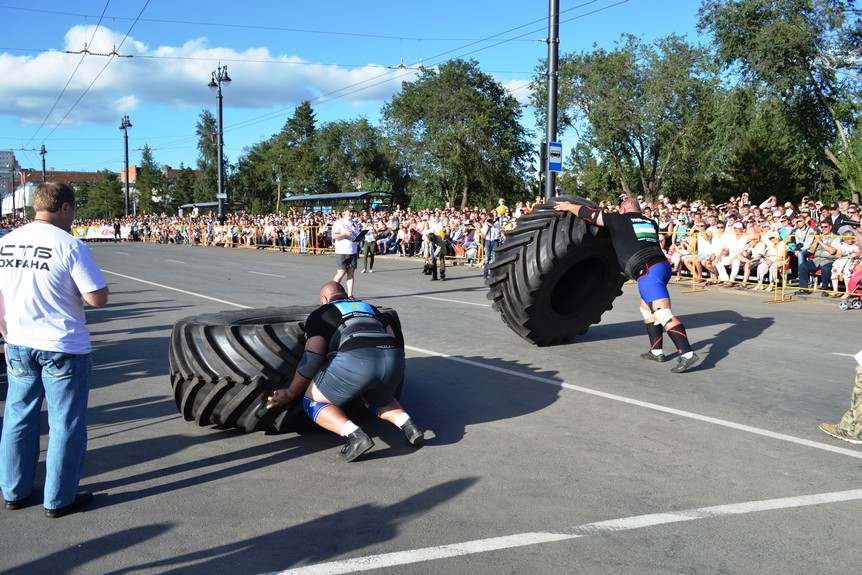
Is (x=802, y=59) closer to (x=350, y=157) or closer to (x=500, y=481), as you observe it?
(x=500, y=481)

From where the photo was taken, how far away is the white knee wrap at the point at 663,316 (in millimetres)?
7586

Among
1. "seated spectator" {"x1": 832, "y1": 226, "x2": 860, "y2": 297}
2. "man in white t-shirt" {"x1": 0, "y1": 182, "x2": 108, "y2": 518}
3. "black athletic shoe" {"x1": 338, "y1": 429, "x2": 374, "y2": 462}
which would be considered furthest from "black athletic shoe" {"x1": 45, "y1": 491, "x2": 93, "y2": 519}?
"seated spectator" {"x1": 832, "y1": 226, "x2": 860, "y2": 297}

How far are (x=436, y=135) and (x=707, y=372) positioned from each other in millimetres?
53543

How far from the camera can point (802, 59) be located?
97.9 ft

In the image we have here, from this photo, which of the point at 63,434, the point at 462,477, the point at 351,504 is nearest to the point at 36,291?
the point at 63,434

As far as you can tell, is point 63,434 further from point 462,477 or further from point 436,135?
point 436,135

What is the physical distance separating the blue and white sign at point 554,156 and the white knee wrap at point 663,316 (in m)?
10.0

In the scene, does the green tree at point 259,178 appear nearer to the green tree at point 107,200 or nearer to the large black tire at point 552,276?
the green tree at point 107,200

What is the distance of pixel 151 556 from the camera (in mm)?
3516

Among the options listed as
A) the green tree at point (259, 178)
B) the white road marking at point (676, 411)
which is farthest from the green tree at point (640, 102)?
the green tree at point (259, 178)

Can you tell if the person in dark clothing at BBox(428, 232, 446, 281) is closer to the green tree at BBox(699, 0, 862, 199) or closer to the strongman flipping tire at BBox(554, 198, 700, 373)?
the strongman flipping tire at BBox(554, 198, 700, 373)

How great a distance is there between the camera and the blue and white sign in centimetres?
1714

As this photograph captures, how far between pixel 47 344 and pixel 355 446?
1931 mm

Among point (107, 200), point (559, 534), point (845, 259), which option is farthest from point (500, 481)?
point (107, 200)
